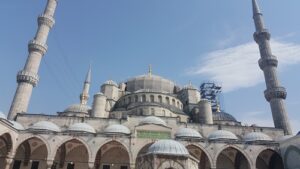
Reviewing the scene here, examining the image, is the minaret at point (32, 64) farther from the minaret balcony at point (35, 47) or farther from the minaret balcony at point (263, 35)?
the minaret balcony at point (263, 35)

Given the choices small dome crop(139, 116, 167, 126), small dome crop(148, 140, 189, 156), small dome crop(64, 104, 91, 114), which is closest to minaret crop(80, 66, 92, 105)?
small dome crop(64, 104, 91, 114)

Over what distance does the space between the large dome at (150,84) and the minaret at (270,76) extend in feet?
41.7

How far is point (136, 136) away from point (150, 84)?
14.3m

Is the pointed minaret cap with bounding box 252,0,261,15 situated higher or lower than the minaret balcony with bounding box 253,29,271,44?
higher

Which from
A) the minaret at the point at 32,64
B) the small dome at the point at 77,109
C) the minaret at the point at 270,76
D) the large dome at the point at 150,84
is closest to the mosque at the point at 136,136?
the minaret at the point at 32,64

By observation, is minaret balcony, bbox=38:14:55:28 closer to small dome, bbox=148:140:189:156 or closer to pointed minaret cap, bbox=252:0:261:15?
small dome, bbox=148:140:189:156

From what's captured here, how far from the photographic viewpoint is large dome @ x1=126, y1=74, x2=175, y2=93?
3475 cm

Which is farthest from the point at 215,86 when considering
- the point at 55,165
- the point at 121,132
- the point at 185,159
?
the point at 185,159

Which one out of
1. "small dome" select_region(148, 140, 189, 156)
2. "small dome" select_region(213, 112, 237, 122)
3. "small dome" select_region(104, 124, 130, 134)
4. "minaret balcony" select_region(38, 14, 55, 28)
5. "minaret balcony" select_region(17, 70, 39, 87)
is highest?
"minaret balcony" select_region(38, 14, 55, 28)

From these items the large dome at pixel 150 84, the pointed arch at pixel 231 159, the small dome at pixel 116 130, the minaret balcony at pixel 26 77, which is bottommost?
the pointed arch at pixel 231 159

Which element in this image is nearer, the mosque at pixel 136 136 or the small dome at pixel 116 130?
the mosque at pixel 136 136

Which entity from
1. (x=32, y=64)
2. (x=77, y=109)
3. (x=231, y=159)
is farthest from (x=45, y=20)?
(x=231, y=159)

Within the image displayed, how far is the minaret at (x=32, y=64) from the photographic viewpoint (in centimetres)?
2568

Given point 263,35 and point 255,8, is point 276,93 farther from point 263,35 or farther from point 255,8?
point 255,8
